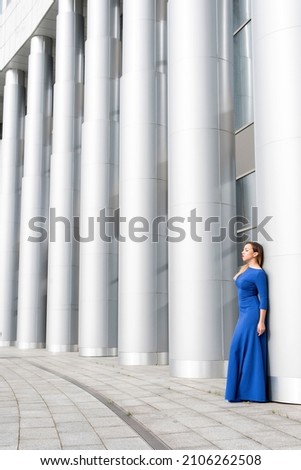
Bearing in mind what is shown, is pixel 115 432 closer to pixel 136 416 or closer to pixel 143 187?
pixel 136 416

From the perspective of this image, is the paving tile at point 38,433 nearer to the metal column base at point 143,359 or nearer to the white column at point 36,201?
the metal column base at point 143,359

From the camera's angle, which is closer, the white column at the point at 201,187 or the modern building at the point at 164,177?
the modern building at the point at 164,177

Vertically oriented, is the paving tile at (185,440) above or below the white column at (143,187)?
below

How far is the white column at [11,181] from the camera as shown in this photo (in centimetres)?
2842

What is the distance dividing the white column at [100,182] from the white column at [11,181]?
408 inches

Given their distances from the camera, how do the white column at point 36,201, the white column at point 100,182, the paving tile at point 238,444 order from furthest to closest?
the white column at point 36,201 < the white column at point 100,182 < the paving tile at point 238,444

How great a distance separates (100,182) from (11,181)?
11882 mm

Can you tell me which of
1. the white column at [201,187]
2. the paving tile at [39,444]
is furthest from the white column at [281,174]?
the paving tile at [39,444]

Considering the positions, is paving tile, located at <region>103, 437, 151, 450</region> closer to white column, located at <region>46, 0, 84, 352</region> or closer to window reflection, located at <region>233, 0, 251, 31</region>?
window reflection, located at <region>233, 0, 251, 31</region>

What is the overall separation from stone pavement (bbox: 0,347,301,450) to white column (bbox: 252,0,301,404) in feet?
2.35

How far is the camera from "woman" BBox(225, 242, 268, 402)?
8.30 m

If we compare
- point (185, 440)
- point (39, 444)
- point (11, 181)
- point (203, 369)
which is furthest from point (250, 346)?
point (11, 181)

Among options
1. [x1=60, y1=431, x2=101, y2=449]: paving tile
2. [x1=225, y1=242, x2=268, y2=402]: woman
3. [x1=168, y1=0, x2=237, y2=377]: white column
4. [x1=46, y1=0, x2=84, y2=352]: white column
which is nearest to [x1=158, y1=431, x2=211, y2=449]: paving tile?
[x1=60, y1=431, x2=101, y2=449]: paving tile
